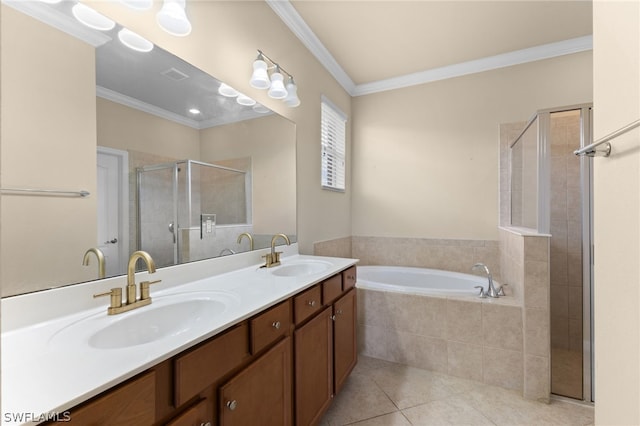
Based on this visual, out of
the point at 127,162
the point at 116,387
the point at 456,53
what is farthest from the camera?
the point at 456,53

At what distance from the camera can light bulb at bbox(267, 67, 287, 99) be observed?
184 cm

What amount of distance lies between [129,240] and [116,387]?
2.22 ft

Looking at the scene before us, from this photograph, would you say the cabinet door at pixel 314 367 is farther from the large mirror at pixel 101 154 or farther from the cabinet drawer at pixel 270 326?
the large mirror at pixel 101 154

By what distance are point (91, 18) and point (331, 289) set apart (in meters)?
1.55

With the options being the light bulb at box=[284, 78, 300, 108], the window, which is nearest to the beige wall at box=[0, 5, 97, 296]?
the light bulb at box=[284, 78, 300, 108]

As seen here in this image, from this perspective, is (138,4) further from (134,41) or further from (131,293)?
(131,293)

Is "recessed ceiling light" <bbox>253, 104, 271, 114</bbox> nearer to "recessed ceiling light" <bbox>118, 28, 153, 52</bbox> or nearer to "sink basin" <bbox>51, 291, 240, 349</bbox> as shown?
"recessed ceiling light" <bbox>118, 28, 153, 52</bbox>

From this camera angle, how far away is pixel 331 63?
8.94 ft

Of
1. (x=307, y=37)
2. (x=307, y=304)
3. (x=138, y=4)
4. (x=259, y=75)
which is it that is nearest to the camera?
(x=138, y=4)

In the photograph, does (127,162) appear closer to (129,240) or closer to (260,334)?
(129,240)

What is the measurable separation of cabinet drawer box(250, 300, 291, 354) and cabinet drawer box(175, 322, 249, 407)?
0.11 ft

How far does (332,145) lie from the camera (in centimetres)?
290

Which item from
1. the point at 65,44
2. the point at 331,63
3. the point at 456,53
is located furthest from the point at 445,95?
the point at 65,44

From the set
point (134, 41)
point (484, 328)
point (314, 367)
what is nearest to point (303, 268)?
point (314, 367)
